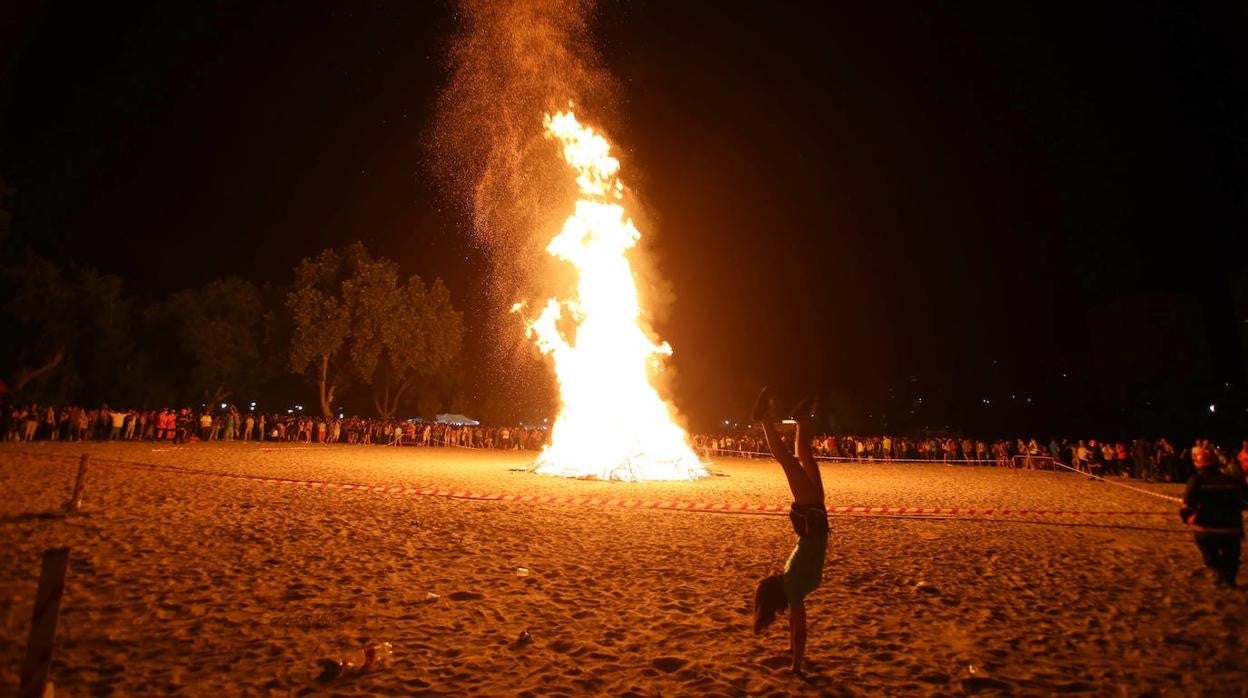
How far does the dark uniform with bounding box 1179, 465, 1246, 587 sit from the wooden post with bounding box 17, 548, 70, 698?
11777 millimetres

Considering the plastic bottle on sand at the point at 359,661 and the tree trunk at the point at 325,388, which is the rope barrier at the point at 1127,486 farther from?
the tree trunk at the point at 325,388

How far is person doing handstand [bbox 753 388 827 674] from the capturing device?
5.28 meters

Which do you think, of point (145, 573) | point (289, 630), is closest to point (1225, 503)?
point (289, 630)

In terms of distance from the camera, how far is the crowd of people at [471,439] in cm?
2758

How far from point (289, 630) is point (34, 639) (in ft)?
9.00

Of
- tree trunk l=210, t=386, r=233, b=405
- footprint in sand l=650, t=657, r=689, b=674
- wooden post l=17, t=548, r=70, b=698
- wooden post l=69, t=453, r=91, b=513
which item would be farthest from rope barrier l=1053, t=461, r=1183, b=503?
tree trunk l=210, t=386, r=233, b=405

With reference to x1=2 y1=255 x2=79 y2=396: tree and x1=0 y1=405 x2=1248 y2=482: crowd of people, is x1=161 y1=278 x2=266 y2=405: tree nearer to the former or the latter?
x1=0 y1=405 x2=1248 y2=482: crowd of people

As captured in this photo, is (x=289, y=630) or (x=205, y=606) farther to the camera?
(x=205, y=606)

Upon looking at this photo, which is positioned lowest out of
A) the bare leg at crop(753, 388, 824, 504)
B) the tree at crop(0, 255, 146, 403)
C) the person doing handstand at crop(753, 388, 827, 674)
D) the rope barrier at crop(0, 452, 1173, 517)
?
the rope barrier at crop(0, 452, 1173, 517)

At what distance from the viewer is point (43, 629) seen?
3.67m

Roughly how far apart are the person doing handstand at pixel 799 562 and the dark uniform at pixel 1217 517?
674cm

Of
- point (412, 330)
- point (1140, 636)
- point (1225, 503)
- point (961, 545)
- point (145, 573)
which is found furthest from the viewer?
point (412, 330)

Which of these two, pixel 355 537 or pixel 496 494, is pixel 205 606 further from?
pixel 496 494

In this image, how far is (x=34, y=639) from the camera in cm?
365
